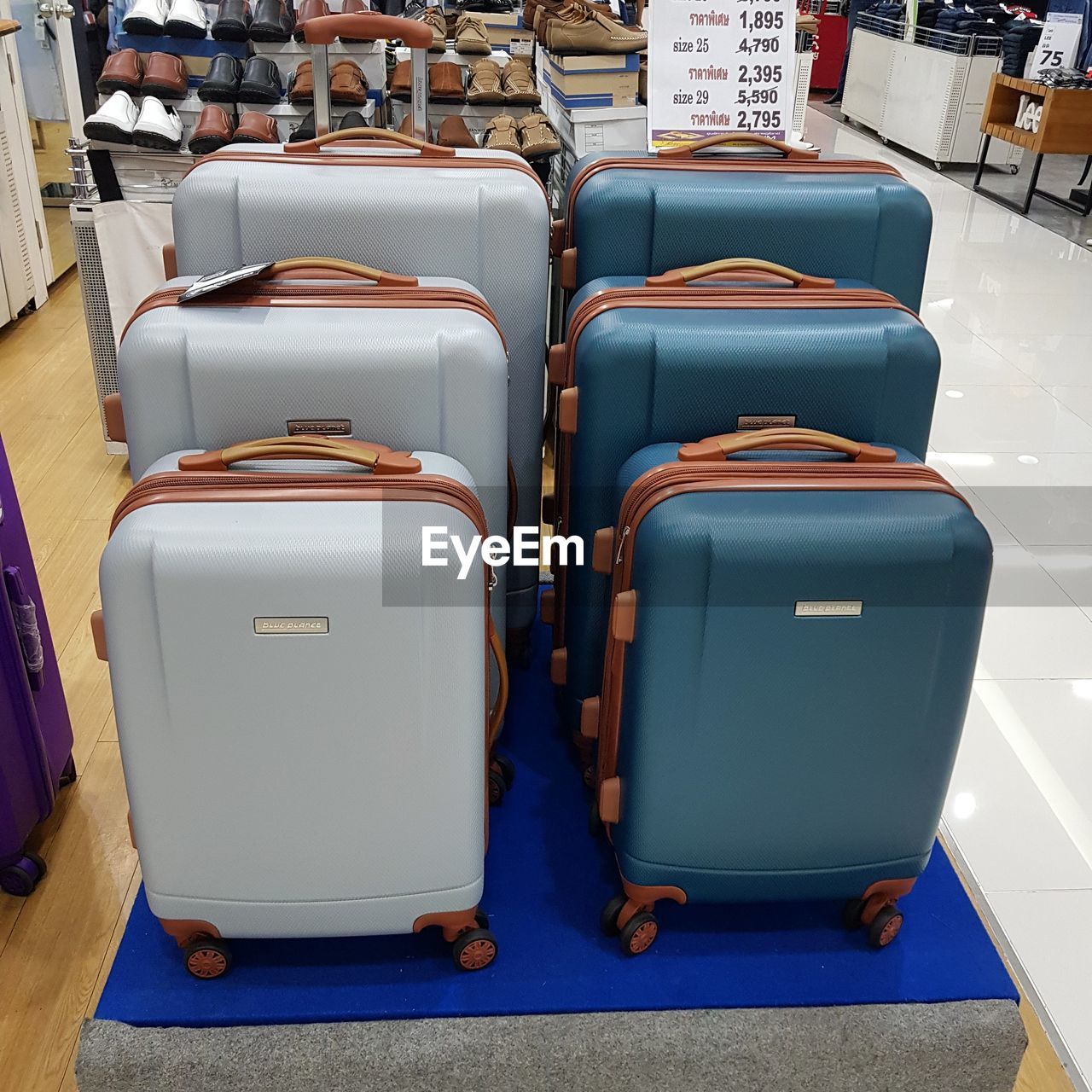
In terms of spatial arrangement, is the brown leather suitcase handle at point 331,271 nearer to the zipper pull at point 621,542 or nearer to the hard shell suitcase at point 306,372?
the hard shell suitcase at point 306,372

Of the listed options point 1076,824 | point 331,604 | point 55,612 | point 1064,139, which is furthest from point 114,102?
point 1064,139

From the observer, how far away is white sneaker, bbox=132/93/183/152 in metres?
3.16

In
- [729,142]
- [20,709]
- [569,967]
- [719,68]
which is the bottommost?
[569,967]

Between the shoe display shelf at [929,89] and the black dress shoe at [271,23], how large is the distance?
18.8 feet

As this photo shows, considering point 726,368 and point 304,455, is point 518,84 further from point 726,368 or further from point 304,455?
point 304,455

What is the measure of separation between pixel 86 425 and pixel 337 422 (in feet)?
8.12

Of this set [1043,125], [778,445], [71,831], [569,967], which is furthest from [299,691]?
[1043,125]

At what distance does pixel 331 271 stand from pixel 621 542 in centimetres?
63

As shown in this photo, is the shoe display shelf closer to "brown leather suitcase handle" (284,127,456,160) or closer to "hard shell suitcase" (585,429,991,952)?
"brown leather suitcase handle" (284,127,456,160)

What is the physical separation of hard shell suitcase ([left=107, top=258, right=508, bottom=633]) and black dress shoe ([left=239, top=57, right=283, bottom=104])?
223cm

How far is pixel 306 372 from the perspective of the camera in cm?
155

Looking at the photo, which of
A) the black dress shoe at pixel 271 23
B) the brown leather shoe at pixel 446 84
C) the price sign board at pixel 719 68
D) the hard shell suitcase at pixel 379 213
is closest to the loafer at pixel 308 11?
the black dress shoe at pixel 271 23

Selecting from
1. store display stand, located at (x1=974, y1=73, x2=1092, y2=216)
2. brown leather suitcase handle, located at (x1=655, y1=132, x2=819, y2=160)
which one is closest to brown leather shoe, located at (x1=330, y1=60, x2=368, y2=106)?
brown leather suitcase handle, located at (x1=655, y1=132, x2=819, y2=160)

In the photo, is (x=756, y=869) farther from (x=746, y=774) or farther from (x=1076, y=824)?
(x=1076, y=824)
